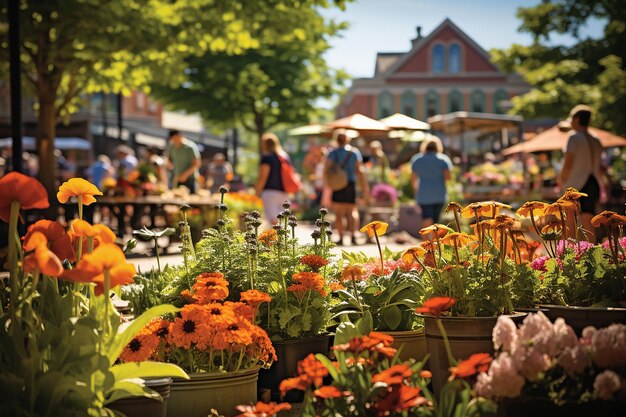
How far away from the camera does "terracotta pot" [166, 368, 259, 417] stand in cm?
432

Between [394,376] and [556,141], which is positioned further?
[556,141]

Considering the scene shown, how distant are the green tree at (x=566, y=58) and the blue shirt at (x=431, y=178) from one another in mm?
15313

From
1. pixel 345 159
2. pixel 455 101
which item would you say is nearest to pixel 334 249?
pixel 345 159

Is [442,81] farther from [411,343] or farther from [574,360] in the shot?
[574,360]

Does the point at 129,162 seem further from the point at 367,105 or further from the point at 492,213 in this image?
the point at 367,105

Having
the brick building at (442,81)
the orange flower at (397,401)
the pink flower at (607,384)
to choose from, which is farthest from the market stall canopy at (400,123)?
the brick building at (442,81)

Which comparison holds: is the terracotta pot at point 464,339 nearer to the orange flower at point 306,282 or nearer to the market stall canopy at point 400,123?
the orange flower at point 306,282

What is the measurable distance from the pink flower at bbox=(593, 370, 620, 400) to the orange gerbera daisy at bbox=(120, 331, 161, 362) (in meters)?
1.89

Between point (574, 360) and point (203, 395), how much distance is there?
1.74 meters

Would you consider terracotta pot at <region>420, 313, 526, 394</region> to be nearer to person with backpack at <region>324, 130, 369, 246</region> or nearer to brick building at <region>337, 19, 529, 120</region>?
person with backpack at <region>324, 130, 369, 246</region>

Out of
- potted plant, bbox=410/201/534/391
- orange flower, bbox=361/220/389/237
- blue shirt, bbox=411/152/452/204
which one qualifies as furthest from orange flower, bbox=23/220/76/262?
blue shirt, bbox=411/152/452/204

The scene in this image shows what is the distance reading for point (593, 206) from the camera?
10.9 meters

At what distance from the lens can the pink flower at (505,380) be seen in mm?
3070

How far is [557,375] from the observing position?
10.4 feet
